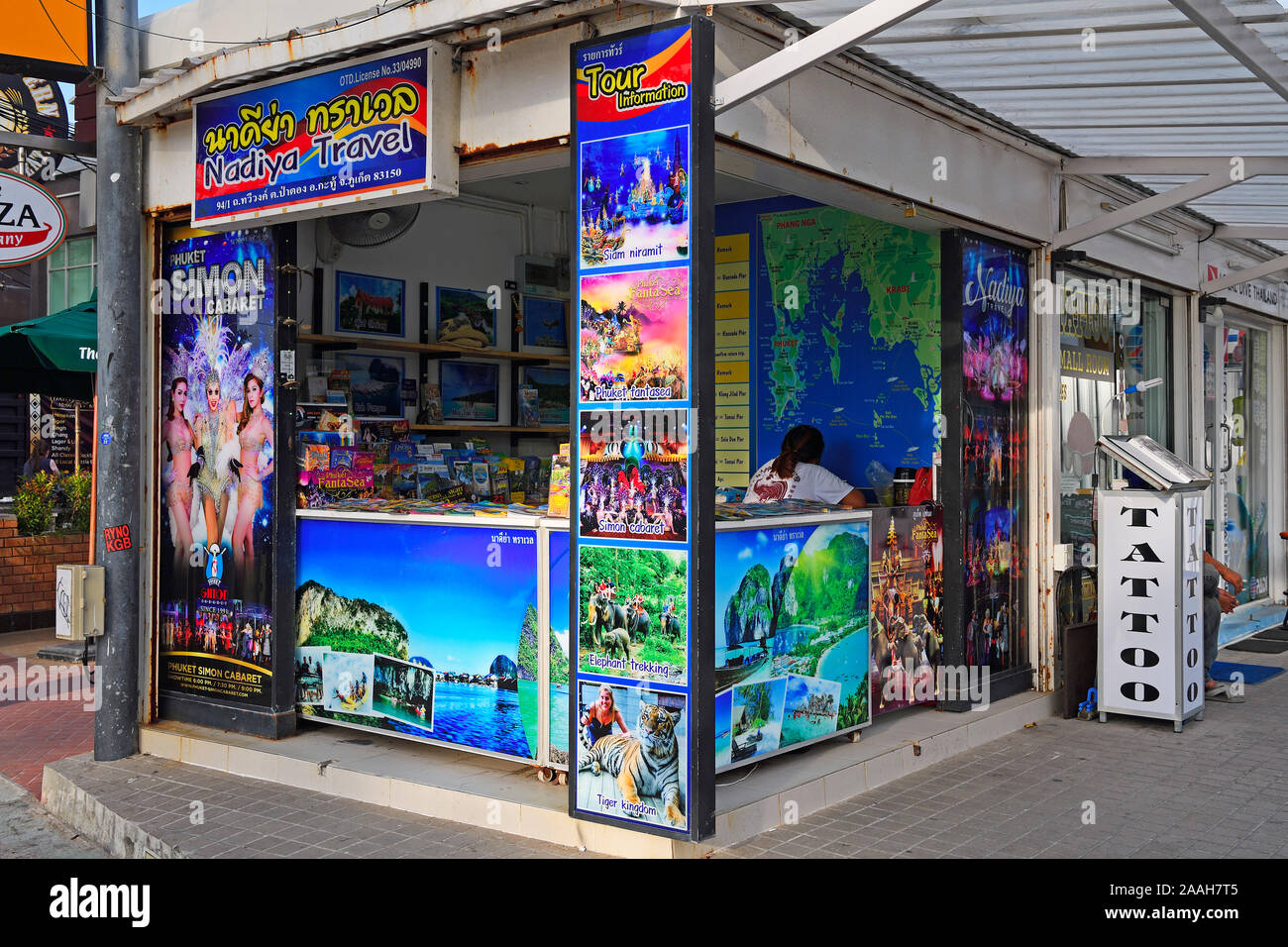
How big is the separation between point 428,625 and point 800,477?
245 cm

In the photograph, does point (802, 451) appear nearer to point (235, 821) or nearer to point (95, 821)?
point (235, 821)

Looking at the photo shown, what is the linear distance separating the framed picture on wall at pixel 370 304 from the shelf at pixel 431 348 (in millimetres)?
97

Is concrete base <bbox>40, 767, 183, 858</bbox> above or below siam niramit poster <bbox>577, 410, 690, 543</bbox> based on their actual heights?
below

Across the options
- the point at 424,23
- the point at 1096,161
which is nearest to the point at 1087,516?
the point at 1096,161

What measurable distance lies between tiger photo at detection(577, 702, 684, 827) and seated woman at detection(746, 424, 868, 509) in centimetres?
250

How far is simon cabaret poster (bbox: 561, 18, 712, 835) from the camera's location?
4.61 meters

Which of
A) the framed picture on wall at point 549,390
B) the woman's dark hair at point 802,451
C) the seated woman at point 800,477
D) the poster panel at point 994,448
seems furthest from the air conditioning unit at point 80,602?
the poster panel at point 994,448

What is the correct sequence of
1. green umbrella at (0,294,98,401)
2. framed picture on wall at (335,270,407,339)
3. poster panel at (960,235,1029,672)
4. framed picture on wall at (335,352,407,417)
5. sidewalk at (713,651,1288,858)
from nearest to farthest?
1. sidewalk at (713,651,1288,858)
2. poster panel at (960,235,1029,672)
3. framed picture on wall at (335,270,407,339)
4. framed picture on wall at (335,352,407,417)
5. green umbrella at (0,294,98,401)

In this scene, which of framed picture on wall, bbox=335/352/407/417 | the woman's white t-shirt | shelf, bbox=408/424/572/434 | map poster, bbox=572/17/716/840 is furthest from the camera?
shelf, bbox=408/424/572/434

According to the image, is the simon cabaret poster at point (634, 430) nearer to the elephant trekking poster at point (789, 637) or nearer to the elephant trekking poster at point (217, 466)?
the elephant trekking poster at point (789, 637)

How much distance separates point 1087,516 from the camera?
8.40 m

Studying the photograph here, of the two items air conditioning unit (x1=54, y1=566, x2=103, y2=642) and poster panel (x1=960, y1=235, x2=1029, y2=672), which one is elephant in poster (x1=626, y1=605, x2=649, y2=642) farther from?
air conditioning unit (x1=54, y1=566, x2=103, y2=642)

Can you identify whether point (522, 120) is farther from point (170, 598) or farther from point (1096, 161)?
point (1096, 161)

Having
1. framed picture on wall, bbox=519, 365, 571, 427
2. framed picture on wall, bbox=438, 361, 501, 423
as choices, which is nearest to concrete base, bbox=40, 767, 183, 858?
framed picture on wall, bbox=438, 361, 501, 423
